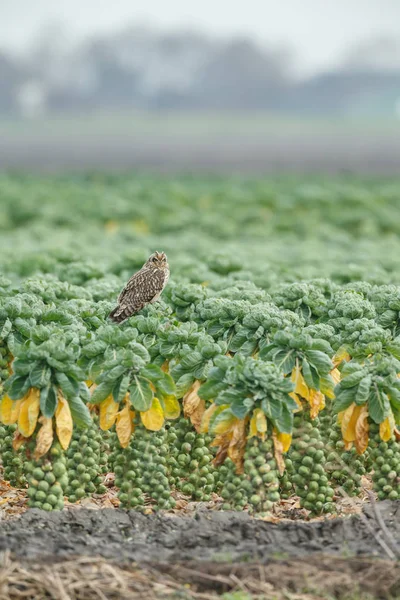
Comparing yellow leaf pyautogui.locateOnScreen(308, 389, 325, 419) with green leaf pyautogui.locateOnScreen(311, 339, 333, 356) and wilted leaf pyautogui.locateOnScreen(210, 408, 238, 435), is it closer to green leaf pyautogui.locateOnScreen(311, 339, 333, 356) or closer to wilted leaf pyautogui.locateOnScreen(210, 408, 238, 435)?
green leaf pyautogui.locateOnScreen(311, 339, 333, 356)

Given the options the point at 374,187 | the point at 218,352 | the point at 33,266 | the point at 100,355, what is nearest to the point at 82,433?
the point at 100,355

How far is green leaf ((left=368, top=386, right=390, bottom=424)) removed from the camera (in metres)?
5.26

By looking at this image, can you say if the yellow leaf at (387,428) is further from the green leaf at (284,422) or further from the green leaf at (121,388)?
the green leaf at (121,388)

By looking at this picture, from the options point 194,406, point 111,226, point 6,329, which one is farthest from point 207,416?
point 111,226

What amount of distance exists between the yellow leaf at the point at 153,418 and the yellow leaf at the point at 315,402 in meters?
0.91

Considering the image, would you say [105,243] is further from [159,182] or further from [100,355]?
[159,182]

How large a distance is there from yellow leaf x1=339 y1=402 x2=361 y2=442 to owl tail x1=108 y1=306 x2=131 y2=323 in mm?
1677

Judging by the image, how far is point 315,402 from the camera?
216 inches

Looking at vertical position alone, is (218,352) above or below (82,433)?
above

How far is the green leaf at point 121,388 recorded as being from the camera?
5.30 metres

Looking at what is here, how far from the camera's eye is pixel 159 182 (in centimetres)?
2545

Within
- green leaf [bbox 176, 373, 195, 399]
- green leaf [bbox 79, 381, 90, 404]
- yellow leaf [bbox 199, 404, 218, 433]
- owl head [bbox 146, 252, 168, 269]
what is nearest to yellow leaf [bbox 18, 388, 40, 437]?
green leaf [bbox 79, 381, 90, 404]

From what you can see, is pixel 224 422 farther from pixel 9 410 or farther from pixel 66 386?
pixel 9 410

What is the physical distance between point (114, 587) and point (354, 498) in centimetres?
202
